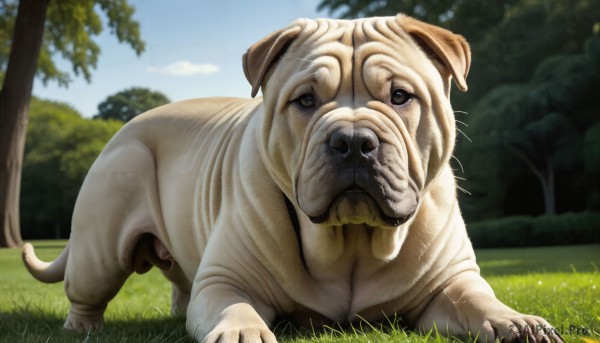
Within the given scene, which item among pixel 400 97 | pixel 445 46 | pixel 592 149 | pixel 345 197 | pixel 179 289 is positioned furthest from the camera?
pixel 592 149

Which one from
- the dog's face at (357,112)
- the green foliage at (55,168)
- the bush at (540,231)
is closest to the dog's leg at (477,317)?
the dog's face at (357,112)

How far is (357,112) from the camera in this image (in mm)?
2529

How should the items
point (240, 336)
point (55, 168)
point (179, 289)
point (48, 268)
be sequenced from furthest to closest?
point (55, 168), point (179, 289), point (48, 268), point (240, 336)

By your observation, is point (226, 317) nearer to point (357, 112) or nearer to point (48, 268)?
point (357, 112)

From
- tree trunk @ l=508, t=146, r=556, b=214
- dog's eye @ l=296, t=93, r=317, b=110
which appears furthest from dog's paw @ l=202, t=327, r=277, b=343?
tree trunk @ l=508, t=146, r=556, b=214

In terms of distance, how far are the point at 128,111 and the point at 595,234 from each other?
12.4 metres

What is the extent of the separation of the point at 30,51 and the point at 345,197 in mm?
10829

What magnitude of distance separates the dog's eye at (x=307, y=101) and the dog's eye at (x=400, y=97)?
308 mm

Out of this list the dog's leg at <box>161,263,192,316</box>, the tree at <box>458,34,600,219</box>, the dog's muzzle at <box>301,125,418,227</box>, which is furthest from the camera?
the tree at <box>458,34,600,219</box>

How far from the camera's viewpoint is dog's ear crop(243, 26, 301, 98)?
2.84 m

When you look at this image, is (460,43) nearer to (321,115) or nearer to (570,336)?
(321,115)

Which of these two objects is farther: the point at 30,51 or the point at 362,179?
the point at 30,51

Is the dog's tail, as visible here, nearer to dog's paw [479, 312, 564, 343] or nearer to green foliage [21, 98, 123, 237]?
dog's paw [479, 312, 564, 343]

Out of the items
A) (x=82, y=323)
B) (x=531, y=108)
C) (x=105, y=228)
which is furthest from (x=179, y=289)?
(x=531, y=108)
